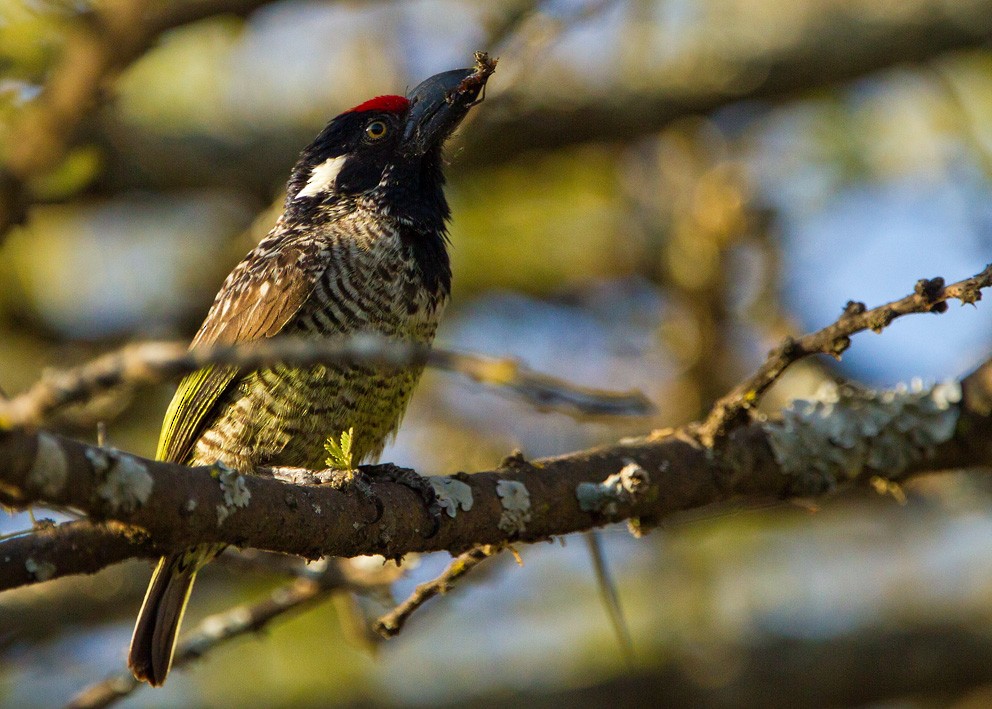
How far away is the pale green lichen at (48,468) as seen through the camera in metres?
1.90

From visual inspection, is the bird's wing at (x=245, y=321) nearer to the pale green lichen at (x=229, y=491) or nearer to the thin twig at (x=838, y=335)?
the pale green lichen at (x=229, y=491)

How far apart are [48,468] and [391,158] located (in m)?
2.68

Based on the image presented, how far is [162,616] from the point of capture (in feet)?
11.8

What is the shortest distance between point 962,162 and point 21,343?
5.12m

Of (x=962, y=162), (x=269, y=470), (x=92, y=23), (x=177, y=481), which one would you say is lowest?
(x=177, y=481)

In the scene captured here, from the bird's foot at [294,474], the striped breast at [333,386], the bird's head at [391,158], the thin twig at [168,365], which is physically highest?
the bird's head at [391,158]

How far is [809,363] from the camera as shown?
536 cm

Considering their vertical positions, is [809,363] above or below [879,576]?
above

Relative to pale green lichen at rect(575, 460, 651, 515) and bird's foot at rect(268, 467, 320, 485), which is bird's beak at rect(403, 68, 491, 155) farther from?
pale green lichen at rect(575, 460, 651, 515)

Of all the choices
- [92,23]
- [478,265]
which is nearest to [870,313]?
[92,23]

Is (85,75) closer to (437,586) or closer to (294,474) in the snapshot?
(294,474)

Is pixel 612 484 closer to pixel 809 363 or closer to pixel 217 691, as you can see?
pixel 809 363

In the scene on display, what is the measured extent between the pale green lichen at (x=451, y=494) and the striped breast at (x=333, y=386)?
696 mm

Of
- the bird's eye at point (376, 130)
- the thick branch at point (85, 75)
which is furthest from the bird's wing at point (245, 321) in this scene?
the thick branch at point (85, 75)
